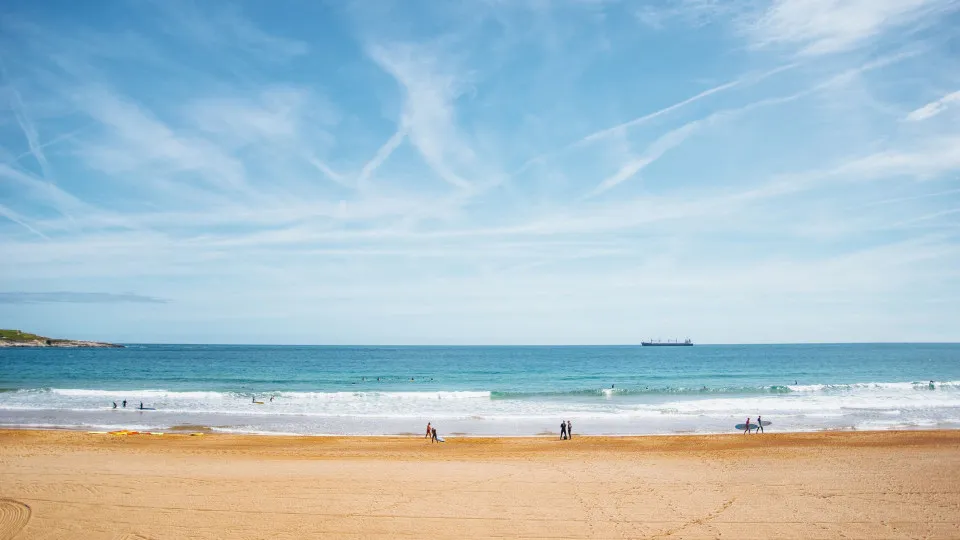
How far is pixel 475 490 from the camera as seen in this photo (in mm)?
14664

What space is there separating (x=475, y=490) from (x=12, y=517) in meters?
10.4

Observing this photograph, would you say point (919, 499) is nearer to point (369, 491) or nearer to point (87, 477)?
point (369, 491)

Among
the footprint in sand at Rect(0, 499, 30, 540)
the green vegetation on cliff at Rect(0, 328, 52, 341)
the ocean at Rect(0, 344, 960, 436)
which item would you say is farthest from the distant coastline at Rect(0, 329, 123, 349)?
the footprint in sand at Rect(0, 499, 30, 540)

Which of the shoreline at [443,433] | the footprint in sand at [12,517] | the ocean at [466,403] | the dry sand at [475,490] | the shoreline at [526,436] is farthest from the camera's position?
the ocean at [466,403]

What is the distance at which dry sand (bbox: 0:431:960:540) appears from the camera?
11.6m

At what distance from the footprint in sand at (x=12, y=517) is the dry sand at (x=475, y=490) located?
0.04m

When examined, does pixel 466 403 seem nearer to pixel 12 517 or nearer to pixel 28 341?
pixel 12 517

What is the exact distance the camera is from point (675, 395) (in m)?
43.6

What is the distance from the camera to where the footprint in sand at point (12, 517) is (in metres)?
11.2

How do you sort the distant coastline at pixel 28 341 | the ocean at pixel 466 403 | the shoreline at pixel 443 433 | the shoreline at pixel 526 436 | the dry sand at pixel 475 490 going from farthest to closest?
the distant coastline at pixel 28 341
the ocean at pixel 466 403
the shoreline at pixel 443 433
the shoreline at pixel 526 436
the dry sand at pixel 475 490

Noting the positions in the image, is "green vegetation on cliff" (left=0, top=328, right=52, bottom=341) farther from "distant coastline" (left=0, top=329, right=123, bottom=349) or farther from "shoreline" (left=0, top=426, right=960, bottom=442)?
"shoreline" (left=0, top=426, right=960, bottom=442)

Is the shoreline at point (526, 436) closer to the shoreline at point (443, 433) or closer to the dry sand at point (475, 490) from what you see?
the shoreline at point (443, 433)

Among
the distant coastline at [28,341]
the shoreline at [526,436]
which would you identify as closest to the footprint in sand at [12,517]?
the shoreline at [526,436]

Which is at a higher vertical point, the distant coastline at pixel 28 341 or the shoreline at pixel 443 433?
the distant coastline at pixel 28 341
